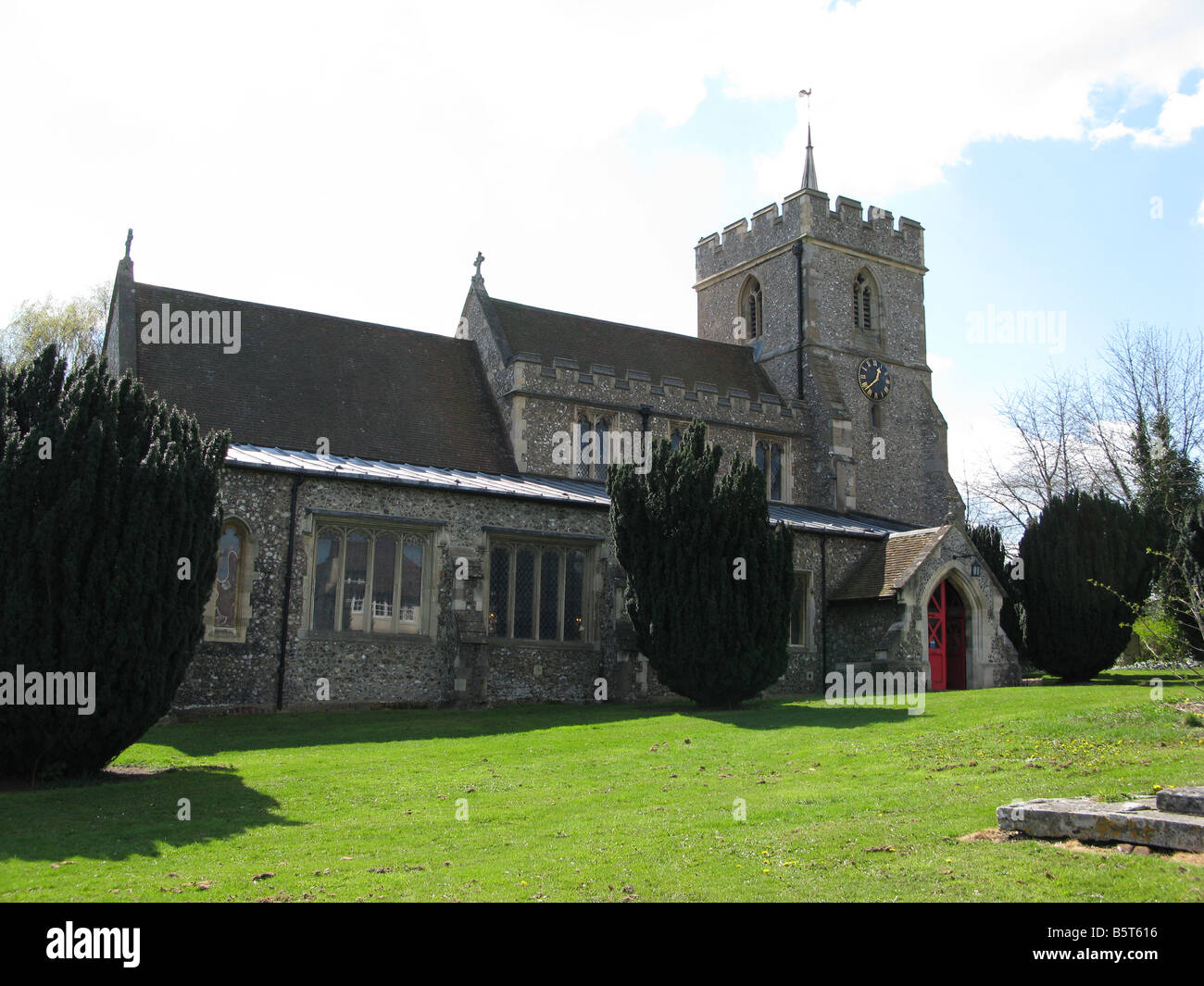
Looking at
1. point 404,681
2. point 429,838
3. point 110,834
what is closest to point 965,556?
point 404,681

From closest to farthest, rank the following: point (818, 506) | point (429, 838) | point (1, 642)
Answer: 1. point (429, 838)
2. point (1, 642)
3. point (818, 506)

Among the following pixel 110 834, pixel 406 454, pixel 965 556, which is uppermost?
pixel 406 454

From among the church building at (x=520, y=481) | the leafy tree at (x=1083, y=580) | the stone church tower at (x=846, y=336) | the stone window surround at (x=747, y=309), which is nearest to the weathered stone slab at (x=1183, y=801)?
the church building at (x=520, y=481)

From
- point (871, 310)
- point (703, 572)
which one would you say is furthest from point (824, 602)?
point (871, 310)

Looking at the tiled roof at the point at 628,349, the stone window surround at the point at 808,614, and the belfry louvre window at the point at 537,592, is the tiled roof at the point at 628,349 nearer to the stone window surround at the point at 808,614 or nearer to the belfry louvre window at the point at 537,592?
the belfry louvre window at the point at 537,592

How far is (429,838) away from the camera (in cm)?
880

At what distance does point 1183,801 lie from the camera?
7.27 m

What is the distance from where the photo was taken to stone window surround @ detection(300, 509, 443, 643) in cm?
1847

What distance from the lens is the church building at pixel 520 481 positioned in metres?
18.5

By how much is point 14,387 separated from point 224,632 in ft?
21.4

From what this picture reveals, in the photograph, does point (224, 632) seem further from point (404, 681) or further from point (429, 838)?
point (429, 838)

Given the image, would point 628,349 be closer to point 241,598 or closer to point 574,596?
point 574,596

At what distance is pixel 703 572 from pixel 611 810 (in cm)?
889

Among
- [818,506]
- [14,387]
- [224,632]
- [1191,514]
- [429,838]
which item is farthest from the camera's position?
[818,506]
